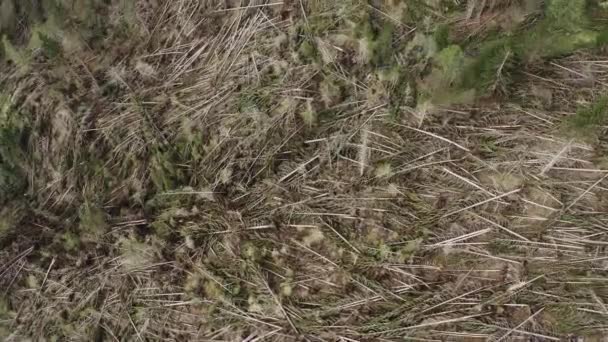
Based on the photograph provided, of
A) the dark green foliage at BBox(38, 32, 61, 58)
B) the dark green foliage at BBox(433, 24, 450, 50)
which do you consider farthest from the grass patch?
the dark green foliage at BBox(38, 32, 61, 58)

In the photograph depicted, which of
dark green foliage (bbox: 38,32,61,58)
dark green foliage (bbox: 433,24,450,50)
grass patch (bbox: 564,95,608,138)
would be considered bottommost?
dark green foliage (bbox: 38,32,61,58)

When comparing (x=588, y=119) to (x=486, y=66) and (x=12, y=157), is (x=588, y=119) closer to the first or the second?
(x=486, y=66)

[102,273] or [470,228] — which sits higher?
[470,228]

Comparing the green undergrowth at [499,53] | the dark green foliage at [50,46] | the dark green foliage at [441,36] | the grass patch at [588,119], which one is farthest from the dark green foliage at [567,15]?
the dark green foliage at [50,46]

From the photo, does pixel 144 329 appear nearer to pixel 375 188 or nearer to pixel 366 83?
pixel 375 188

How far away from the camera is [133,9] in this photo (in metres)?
3.46

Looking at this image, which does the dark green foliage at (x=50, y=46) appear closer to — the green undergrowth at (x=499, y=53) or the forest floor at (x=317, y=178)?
the forest floor at (x=317, y=178)

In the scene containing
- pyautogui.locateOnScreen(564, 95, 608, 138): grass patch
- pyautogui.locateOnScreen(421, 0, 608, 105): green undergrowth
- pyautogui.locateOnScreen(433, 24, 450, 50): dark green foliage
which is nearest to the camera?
pyautogui.locateOnScreen(564, 95, 608, 138): grass patch

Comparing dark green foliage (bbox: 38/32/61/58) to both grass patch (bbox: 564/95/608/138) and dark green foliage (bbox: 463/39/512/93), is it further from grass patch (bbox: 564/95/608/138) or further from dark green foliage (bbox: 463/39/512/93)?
grass patch (bbox: 564/95/608/138)

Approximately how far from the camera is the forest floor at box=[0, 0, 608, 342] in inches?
94.9

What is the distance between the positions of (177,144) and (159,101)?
0.34m

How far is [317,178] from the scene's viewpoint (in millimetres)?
2764

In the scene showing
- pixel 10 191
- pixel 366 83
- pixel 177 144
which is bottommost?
pixel 10 191

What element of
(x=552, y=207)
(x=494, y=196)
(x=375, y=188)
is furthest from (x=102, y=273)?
(x=552, y=207)
